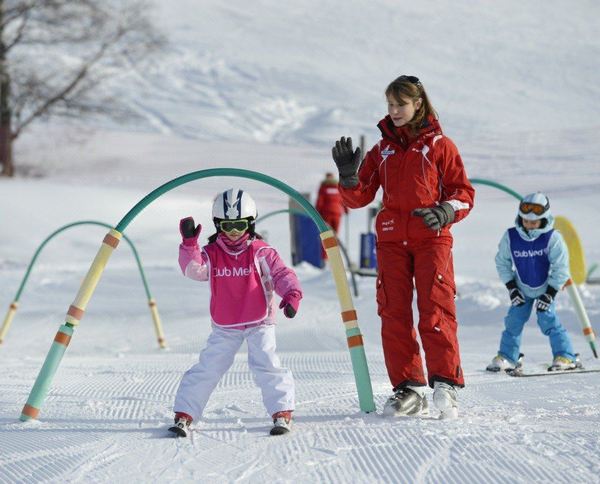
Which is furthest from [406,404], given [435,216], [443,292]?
[435,216]

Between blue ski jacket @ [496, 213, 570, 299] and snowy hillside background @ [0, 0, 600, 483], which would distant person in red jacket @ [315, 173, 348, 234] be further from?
blue ski jacket @ [496, 213, 570, 299]

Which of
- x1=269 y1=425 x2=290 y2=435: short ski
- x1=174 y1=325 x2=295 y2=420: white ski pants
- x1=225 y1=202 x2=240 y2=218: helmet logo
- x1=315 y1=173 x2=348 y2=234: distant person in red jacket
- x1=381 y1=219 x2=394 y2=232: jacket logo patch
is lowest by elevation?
x1=269 y1=425 x2=290 y2=435: short ski

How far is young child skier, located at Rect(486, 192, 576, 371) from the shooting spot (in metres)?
6.50

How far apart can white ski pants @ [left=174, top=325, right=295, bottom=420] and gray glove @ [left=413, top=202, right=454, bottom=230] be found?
0.89 metres

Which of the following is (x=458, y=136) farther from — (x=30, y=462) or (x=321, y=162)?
(x=30, y=462)

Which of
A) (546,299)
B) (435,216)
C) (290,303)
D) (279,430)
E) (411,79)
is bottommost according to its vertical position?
(279,430)

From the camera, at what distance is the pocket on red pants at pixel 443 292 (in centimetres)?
441

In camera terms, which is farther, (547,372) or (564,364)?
(564,364)

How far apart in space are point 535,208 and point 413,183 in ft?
7.51

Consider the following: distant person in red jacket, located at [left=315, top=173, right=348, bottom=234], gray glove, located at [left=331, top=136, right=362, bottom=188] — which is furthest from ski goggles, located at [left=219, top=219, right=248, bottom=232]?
distant person in red jacket, located at [left=315, top=173, right=348, bottom=234]

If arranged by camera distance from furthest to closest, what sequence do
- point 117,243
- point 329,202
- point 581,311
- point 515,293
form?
1. point 329,202
2. point 581,311
3. point 515,293
4. point 117,243

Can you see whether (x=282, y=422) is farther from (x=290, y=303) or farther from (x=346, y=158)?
(x=346, y=158)

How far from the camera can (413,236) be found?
4453mm

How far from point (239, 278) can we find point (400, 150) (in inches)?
40.0
